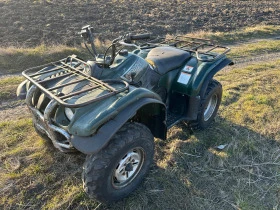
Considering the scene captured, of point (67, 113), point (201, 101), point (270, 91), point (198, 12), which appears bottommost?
point (198, 12)

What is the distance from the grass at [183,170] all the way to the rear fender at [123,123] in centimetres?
71

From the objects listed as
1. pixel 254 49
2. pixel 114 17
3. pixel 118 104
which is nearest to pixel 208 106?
pixel 118 104

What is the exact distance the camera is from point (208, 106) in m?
5.03

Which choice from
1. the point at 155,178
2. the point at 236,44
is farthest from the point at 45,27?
the point at 155,178

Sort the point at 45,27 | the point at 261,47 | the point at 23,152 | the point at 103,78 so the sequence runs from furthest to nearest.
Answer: the point at 45,27 < the point at 261,47 < the point at 23,152 < the point at 103,78

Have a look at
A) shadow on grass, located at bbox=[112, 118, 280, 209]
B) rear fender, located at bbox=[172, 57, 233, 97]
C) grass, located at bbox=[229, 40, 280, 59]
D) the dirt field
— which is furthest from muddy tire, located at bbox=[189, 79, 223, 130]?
the dirt field

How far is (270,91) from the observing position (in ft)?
21.3

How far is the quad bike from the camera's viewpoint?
9.68ft

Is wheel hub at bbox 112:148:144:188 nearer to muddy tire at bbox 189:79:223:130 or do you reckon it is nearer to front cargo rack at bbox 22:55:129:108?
front cargo rack at bbox 22:55:129:108

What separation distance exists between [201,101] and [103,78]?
1.69 m

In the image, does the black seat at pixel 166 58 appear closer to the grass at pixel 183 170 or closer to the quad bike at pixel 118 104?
the quad bike at pixel 118 104

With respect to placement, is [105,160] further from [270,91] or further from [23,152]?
[270,91]

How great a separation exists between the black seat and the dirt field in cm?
671

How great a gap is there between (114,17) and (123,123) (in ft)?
42.9
